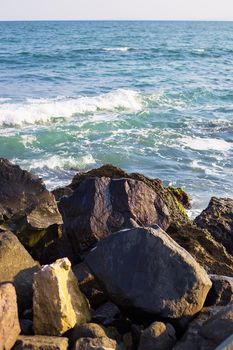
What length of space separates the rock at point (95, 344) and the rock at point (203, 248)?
5.11 ft

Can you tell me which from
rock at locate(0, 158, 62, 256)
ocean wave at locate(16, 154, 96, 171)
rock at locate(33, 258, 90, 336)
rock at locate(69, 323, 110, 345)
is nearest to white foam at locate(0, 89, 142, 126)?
ocean wave at locate(16, 154, 96, 171)

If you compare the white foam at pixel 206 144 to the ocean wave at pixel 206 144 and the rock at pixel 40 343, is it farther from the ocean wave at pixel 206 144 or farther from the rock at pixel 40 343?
the rock at pixel 40 343

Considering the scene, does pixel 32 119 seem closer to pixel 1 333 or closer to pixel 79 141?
pixel 79 141

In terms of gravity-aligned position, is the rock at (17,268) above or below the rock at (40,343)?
above

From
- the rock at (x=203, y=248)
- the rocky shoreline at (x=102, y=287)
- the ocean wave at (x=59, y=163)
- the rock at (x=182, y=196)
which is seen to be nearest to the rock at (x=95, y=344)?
the rocky shoreline at (x=102, y=287)

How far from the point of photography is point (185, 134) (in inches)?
594

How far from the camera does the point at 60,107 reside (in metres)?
17.9

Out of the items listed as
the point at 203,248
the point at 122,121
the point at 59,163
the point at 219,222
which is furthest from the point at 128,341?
the point at 122,121

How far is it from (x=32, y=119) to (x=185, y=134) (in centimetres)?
438

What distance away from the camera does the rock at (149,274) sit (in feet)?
11.6

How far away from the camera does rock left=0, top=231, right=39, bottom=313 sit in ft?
12.0

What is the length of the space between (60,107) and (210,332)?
49.4 ft

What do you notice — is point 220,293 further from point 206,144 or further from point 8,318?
point 206,144

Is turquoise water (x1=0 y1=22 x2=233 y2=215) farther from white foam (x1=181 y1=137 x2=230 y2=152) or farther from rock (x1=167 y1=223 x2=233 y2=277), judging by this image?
rock (x1=167 y1=223 x2=233 y2=277)
